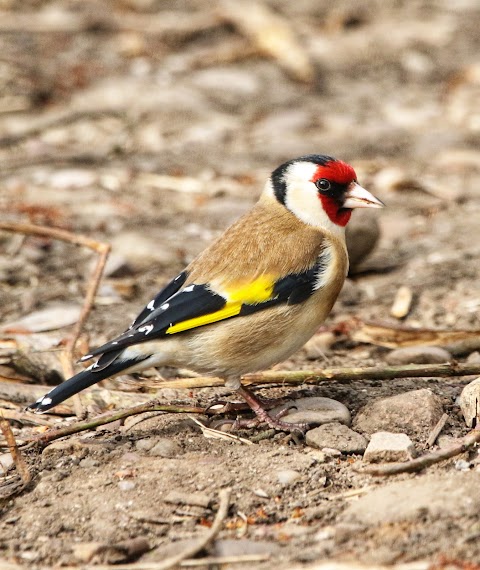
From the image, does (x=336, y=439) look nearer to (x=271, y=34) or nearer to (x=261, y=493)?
→ (x=261, y=493)

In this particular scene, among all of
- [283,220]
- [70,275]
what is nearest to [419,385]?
[283,220]

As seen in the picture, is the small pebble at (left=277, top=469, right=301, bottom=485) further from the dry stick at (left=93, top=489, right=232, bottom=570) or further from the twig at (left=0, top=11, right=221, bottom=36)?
the twig at (left=0, top=11, right=221, bottom=36)

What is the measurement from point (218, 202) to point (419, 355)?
325 centimetres

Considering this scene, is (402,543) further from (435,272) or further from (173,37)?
(173,37)

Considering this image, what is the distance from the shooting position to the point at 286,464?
4.11 metres

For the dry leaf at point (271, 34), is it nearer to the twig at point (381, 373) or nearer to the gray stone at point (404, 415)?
the twig at point (381, 373)

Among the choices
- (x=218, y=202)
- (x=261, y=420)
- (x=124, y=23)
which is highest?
(x=261, y=420)

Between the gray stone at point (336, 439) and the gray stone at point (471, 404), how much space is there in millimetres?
462

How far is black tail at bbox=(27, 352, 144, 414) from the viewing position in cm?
429

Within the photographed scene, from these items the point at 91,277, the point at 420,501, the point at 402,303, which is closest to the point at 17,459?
the point at 420,501

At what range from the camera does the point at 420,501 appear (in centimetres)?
359

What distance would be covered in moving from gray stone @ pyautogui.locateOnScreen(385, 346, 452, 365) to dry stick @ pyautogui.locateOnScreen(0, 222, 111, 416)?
A: 162 cm

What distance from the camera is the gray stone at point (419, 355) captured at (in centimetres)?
534

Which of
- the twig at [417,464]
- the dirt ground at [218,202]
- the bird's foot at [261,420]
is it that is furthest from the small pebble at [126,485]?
the twig at [417,464]
